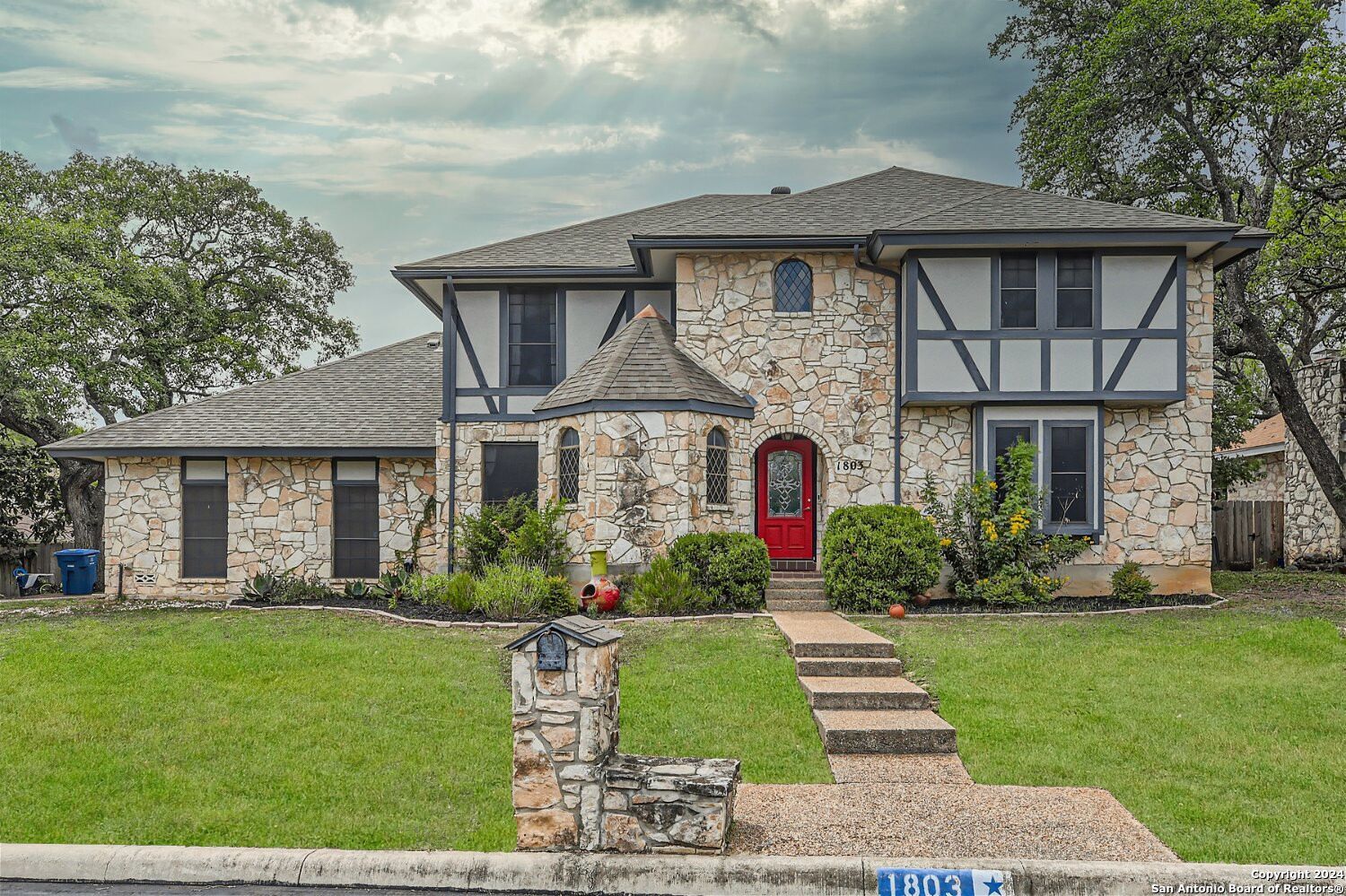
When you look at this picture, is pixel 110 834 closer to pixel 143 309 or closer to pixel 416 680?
pixel 416 680

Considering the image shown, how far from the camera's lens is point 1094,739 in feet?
23.6

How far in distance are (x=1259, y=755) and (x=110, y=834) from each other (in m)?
7.72

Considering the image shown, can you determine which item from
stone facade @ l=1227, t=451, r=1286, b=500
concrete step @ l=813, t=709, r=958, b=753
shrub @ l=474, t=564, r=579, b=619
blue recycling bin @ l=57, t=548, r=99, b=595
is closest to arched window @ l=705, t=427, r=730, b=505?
shrub @ l=474, t=564, r=579, b=619

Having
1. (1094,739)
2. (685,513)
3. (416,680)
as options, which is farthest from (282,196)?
(1094,739)

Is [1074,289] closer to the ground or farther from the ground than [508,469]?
farther from the ground

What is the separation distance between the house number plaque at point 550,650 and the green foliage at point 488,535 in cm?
846

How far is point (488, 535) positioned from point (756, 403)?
4.51 m

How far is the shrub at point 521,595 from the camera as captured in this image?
12094 millimetres

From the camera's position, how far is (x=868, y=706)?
26.0ft

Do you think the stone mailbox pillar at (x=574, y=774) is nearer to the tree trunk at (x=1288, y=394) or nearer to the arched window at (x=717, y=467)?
the arched window at (x=717, y=467)

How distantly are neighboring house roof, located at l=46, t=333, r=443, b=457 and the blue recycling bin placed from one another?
3.48 m

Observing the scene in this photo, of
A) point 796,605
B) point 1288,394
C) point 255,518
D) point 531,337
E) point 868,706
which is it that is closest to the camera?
point 868,706

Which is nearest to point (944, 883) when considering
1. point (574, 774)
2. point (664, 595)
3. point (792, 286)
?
point (574, 774)

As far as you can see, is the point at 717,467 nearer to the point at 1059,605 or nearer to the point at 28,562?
the point at 1059,605
